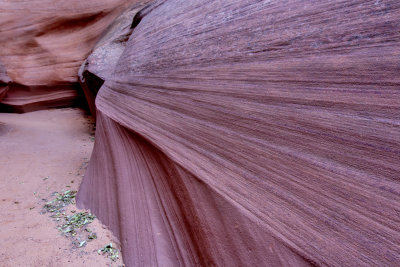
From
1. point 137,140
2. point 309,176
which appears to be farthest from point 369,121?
point 137,140

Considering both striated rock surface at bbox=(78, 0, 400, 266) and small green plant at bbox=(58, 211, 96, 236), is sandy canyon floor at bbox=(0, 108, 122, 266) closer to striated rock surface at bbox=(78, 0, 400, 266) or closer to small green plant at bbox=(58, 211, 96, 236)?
small green plant at bbox=(58, 211, 96, 236)

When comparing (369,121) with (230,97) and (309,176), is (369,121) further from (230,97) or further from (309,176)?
(230,97)

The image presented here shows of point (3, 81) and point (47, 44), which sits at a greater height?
point (47, 44)

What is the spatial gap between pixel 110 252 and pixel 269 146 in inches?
41.4

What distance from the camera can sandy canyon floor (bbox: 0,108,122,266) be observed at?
1.49 meters

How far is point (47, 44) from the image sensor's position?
19.0 ft

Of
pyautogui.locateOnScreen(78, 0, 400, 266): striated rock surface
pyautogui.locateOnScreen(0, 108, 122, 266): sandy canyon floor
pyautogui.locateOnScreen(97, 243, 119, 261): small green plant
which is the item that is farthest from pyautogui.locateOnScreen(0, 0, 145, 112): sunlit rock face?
pyautogui.locateOnScreen(97, 243, 119, 261): small green plant

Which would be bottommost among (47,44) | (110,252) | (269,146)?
(110,252)

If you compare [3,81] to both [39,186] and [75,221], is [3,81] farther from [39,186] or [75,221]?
[75,221]

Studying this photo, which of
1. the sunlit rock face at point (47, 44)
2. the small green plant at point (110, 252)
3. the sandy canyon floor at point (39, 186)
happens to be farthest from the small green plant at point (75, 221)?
the sunlit rock face at point (47, 44)

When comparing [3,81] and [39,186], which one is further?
[3,81]

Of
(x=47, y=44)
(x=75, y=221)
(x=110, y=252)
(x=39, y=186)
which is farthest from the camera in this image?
(x=47, y=44)

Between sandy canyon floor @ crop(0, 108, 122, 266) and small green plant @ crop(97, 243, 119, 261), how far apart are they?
0.02m

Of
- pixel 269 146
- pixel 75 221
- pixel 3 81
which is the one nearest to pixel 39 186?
pixel 75 221
